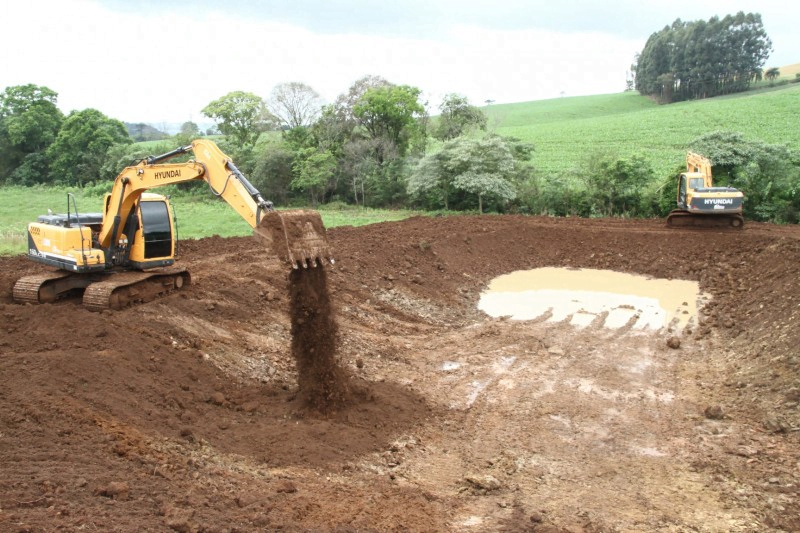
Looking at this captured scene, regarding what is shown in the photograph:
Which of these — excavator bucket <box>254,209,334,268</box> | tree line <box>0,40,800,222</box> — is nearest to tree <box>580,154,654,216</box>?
tree line <box>0,40,800,222</box>

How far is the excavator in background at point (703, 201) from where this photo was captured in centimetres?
2203

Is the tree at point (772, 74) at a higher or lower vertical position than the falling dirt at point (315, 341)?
higher

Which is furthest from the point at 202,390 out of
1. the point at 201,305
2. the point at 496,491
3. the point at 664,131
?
the point at 664,131

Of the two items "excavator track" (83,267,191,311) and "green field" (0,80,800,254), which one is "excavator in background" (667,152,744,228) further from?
"excavator track" (83,267,191,311)

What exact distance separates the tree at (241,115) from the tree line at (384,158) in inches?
2.7

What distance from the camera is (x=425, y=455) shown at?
8.55 m

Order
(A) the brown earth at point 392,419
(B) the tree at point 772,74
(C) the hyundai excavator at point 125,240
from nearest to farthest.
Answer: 1. (A) the brown earth at point 392,419
2. (C) the hyundai excavator at point 125,240
3. (B) the tree at point 772,74

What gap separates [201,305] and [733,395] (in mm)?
10233

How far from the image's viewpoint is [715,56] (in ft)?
223

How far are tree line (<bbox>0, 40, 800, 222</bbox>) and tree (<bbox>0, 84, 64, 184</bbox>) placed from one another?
3.1 inches

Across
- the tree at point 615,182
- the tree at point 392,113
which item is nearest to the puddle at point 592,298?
the tree at point 615,182

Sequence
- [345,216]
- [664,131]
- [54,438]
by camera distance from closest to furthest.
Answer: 1. [54,438]
2. [345,216]
3. [664,131]

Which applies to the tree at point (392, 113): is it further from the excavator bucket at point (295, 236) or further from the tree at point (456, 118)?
the excavator bucket at point (295, 236)

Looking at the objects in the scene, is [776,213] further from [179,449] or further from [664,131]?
[664,131]
